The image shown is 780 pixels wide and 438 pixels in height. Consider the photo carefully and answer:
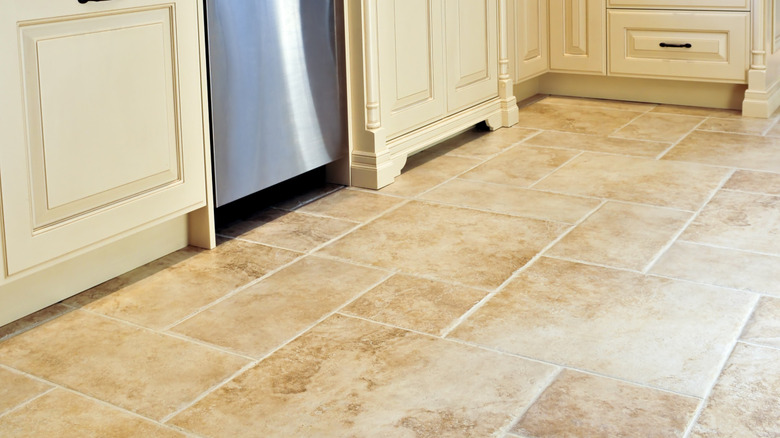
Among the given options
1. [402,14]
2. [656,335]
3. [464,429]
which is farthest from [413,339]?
[402,14]

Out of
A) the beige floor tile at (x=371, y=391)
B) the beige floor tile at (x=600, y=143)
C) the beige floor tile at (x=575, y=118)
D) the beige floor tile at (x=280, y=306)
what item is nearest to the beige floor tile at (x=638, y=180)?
the beige floor tile at (x=600, y=143)

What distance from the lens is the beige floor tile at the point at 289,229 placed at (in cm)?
269

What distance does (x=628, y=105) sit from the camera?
428 cm

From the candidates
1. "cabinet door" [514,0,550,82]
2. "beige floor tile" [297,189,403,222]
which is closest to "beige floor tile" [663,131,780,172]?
"cabinet door" [514,0,550,82]

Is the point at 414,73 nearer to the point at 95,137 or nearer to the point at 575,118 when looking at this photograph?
the point at 575,118

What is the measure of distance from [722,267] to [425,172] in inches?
48.7

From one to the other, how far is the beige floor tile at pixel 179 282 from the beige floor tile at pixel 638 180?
1056 millimetres

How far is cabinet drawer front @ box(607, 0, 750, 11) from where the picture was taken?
3.89m

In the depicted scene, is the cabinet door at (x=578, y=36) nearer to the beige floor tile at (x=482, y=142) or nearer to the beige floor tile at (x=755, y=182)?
the beige floor tile at (x=482, y=142)

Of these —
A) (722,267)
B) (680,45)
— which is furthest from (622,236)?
(680,45)

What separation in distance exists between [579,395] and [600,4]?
2.81 m

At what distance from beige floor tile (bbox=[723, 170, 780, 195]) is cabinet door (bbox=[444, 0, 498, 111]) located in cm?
105

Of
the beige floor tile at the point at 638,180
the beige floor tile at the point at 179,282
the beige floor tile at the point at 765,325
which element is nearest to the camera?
the beige floor tile at the point at 765,325

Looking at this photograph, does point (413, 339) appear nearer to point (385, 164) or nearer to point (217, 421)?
point (217, 421)
